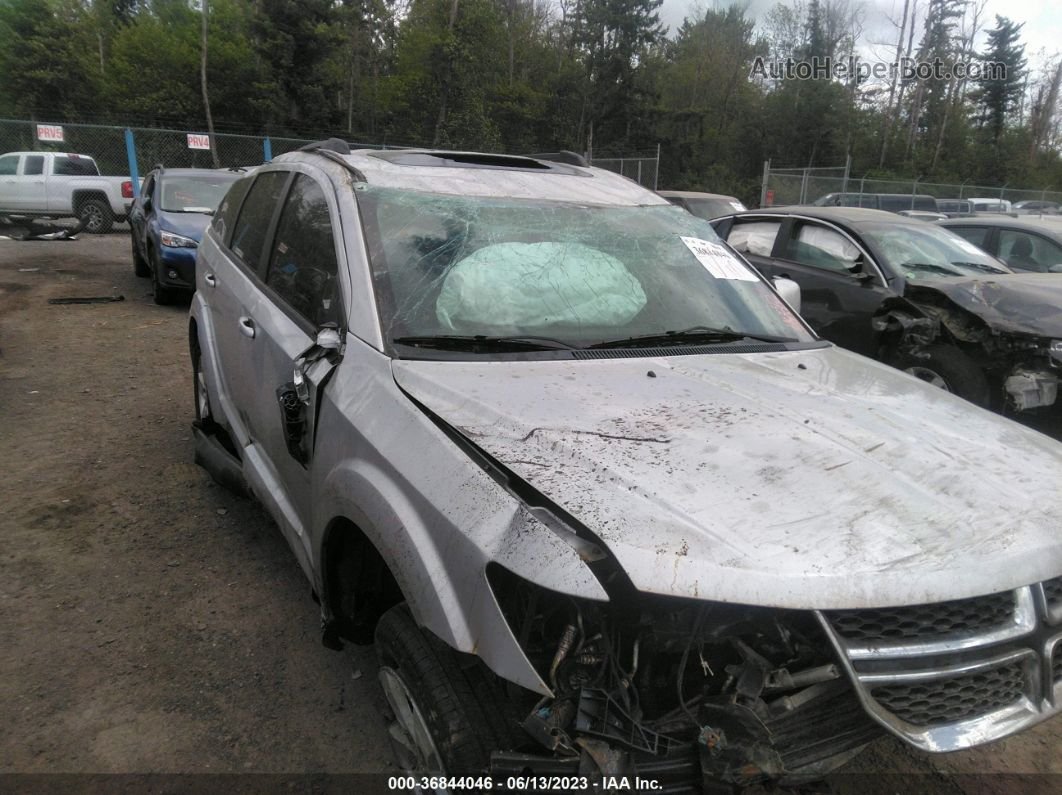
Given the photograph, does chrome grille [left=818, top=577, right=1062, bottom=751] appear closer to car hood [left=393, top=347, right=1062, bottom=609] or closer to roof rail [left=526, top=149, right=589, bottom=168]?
car hood [left=393, top=347, right=1062, bottom=609]

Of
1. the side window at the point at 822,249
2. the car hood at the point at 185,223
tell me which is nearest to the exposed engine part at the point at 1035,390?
the side window at the point at 822,249

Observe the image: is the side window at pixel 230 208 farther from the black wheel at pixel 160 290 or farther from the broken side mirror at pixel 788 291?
the black wheel at pixel 160 290

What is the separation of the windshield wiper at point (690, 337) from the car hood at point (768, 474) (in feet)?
0.42

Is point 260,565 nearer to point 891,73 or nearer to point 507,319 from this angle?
point 507,319

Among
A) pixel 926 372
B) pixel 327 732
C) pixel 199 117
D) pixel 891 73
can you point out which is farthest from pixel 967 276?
pixel 891 73

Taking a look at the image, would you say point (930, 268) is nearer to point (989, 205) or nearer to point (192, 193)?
point (192, 193)

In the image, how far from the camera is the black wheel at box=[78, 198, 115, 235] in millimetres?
16938

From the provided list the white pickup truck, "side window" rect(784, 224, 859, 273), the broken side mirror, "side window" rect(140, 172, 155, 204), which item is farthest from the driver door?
the white pickup truck

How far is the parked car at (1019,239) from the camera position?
7.78m

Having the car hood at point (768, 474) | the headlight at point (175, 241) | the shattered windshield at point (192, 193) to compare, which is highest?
the shattered windshield at point (192, 193)

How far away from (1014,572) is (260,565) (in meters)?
3.03

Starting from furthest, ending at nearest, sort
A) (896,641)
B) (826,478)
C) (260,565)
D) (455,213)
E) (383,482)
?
(260,565)
(455,213)
(383,482)
(826,478)
(896,641)

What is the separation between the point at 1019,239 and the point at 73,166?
18.0m

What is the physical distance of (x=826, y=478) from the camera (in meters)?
1.83
